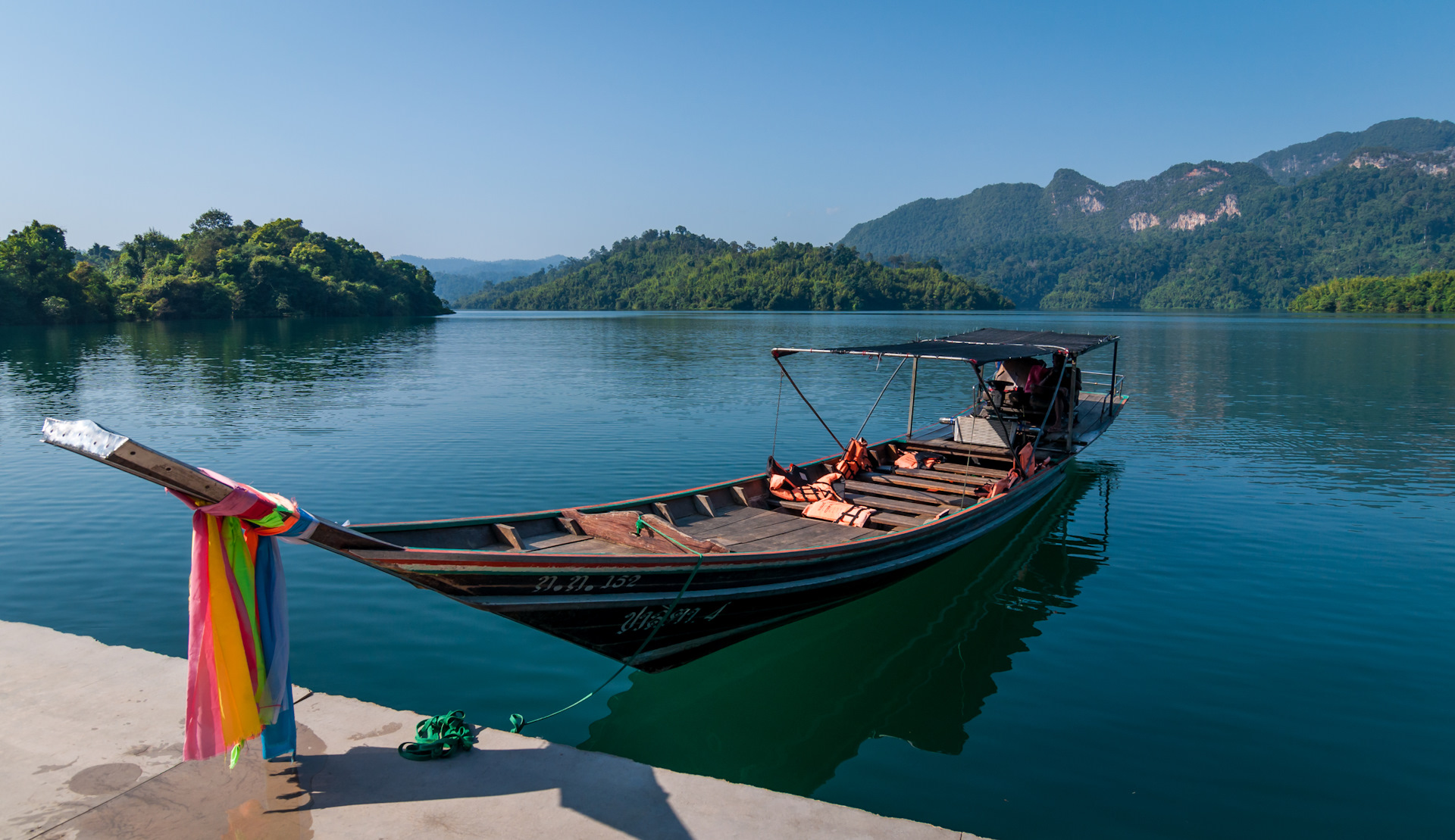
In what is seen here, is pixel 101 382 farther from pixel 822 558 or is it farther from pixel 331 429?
pixel 822 558

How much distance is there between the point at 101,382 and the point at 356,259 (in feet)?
273

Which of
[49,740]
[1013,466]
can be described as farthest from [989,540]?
[49,740]

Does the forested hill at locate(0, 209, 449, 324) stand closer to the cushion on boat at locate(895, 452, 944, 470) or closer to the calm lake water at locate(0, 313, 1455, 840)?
the calm lake water at locate(0, 313, 1455, 840)

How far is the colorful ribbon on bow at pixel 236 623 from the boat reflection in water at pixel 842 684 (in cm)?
291

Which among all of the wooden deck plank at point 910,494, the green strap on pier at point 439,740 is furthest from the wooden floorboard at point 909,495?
the green strap on pier at point 439,740

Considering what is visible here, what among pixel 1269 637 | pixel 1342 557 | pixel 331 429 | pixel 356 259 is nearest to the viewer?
pixel 1269 637

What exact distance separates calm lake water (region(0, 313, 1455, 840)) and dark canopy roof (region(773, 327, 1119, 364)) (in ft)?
10.1

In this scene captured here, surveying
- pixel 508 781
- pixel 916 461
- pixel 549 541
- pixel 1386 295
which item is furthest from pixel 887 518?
pixel 1386 295

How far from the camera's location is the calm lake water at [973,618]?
6.38m

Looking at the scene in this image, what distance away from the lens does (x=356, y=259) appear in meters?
104

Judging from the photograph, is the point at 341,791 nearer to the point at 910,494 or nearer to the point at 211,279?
the point at 910,494

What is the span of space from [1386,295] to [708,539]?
454 ft

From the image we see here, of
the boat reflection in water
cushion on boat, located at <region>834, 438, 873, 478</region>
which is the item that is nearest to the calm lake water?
the boat reflection in water

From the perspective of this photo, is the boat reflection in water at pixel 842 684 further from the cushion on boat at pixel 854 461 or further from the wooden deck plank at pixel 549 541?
the cushion on boat at pixel 854 461
